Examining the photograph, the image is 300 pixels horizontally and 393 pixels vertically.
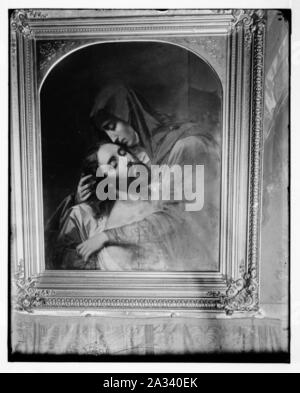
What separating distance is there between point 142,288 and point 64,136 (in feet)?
3.97

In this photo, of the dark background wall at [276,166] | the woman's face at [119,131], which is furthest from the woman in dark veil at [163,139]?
the dark background wall at [276,166]

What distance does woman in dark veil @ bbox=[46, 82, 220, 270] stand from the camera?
2916mm

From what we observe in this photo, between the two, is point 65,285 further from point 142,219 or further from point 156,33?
point 156,33

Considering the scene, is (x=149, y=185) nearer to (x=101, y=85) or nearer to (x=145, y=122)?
(x=145, y=122)

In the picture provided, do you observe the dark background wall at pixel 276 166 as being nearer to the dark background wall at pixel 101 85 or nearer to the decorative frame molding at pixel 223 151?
the decorative frame molding at pixel 223 151

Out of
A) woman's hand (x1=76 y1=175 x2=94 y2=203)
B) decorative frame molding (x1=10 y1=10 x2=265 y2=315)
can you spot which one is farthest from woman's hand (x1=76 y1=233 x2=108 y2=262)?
woman's hand (x1=76 y1=175 x2=94 y2=203)

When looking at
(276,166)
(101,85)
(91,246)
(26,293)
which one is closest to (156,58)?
(101,85)

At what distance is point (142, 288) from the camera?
2943 millimetres

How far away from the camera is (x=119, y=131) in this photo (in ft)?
9.61

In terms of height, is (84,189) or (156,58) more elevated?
(156,58)

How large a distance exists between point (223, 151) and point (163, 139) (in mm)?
431

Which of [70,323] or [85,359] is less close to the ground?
[70,323]

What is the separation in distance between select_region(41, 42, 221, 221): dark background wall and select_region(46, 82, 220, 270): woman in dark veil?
0.07 m

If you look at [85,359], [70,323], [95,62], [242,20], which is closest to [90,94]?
[95,62]
